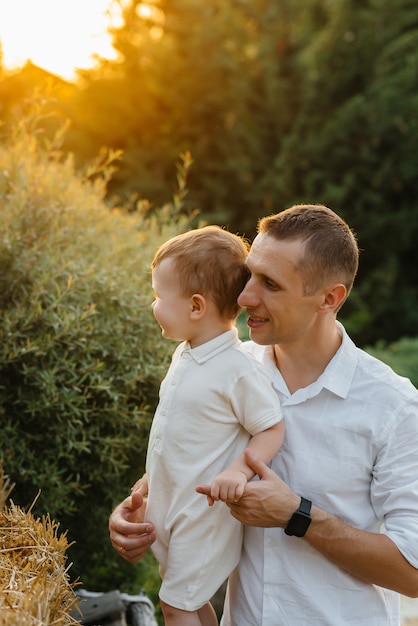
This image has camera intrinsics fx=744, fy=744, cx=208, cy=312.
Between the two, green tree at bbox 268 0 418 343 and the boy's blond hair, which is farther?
green tree at bbox 268 0 418 343

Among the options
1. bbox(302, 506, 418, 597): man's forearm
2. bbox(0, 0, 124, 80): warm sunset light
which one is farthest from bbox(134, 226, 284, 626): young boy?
bbox(0, 0, 124, 80): warm sunset light

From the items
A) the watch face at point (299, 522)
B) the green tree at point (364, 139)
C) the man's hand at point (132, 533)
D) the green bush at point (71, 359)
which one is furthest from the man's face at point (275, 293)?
the green tree at point (364, 139)

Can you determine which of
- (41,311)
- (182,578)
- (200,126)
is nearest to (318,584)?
(182,578)

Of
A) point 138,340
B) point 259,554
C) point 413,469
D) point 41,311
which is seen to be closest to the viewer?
point 413,469

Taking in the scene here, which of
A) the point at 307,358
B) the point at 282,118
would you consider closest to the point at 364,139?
the point at 282,118

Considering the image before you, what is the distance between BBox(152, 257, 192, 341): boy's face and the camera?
2240 millimetres

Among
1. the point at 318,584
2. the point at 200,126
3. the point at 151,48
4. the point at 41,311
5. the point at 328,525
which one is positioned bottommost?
the point at 318,584

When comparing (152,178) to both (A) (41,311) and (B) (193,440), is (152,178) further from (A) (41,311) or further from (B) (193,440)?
(B) (193,440)

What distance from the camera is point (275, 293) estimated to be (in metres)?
2.22

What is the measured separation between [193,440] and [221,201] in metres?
9.82

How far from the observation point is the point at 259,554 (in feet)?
7.46

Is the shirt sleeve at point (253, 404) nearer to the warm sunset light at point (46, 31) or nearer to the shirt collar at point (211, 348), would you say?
the shirt collar at point (211, 348)

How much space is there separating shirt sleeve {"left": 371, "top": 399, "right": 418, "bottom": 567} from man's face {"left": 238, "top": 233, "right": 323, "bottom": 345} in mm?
413

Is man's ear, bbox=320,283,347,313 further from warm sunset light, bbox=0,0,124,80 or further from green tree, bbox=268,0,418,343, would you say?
green tree, bbox=268,0,418,343
